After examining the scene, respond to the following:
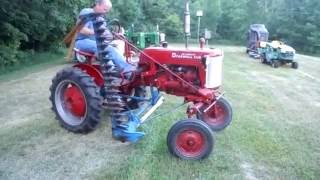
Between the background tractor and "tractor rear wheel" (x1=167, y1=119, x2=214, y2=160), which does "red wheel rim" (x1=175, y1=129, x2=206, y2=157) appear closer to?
"tractor rear wheel" (x1=167, y1=119, x2=214, y2=160)

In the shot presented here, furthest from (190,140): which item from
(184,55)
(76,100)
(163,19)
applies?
(163,19)

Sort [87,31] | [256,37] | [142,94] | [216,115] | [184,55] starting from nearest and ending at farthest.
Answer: [184,55] < [87,31] < [216,115] < [142,94] < [256,37]

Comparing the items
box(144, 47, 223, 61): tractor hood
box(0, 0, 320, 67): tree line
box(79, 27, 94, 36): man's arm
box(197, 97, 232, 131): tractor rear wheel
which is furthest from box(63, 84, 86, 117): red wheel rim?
box(0, 0, 320, 67): tree line

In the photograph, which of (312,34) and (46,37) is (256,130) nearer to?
(46,37)

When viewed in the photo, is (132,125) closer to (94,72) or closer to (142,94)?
(142,94)

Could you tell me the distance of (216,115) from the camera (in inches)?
212

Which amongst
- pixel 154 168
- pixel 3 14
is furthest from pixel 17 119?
pixel 3 14

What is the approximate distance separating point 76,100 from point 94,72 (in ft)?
1.40

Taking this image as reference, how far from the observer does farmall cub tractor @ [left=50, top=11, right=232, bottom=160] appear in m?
4.38

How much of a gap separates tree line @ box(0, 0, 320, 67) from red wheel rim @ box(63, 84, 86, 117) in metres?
6.94

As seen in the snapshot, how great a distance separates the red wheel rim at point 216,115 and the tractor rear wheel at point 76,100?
1.37m

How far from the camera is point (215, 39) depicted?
30.6 metres

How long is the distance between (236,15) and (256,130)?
2798cm

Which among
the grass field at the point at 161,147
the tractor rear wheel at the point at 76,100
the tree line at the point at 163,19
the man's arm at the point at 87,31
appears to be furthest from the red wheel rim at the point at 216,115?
the tree line at the point at 163,19
